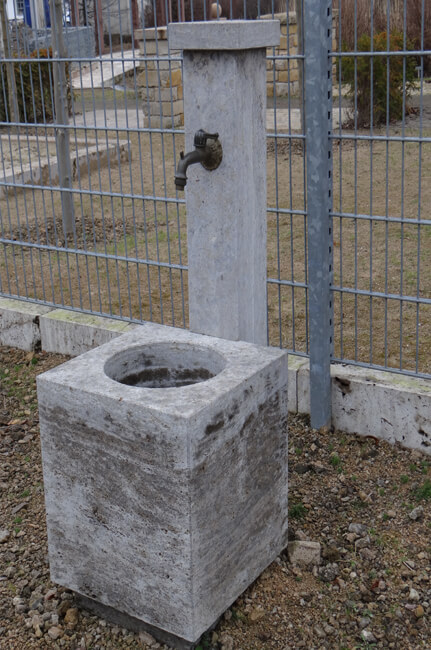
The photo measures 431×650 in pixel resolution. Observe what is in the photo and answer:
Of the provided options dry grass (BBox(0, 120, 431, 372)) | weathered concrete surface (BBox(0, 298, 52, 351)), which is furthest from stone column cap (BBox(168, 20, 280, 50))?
weathered concrete surface (BBox(0, 298, 52, 351))

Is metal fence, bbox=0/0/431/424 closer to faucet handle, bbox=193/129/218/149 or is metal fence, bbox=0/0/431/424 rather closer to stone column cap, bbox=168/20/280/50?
stone column cap, bbox=168/20/280/50

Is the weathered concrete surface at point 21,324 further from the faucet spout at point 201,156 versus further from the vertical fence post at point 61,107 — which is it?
the faucet spout at point 201,156

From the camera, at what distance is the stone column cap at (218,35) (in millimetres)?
2814

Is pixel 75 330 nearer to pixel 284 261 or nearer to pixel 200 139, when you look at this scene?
pixel 284 261

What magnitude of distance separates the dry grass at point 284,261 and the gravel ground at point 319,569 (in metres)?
0.52

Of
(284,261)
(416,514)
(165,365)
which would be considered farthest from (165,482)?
(284,261)

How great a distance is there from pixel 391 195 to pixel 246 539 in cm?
574

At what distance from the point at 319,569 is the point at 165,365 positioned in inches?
37.4

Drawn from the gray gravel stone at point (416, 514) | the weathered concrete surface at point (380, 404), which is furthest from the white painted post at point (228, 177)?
the gray gravel stone at point (416, 514)

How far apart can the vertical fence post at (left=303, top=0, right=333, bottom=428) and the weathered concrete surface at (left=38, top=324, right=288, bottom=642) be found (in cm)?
86

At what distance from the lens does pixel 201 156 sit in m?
2.93

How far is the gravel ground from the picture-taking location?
2838 millimetres

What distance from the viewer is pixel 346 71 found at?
38.2 ft

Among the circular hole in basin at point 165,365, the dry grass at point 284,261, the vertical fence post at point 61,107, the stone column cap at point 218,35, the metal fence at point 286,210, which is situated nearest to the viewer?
the stone column cap at point 218,35
